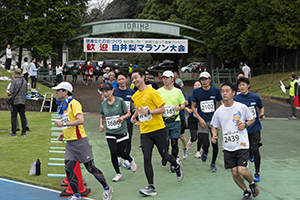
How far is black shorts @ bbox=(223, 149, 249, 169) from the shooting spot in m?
5.87

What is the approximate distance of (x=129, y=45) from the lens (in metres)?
31.5

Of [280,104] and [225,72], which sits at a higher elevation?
[225,72]

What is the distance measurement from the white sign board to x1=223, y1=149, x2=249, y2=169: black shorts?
2606 cm

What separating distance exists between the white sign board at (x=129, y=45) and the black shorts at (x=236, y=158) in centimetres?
2606

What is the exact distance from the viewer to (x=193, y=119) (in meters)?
8.72

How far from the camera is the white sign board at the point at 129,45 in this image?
103 feet

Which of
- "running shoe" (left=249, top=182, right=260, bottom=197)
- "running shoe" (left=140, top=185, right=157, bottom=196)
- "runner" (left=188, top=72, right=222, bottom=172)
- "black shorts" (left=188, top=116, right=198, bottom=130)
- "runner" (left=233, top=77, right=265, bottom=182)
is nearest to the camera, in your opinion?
"running shoe" (left=249, top=182, right=260, bottom=197)

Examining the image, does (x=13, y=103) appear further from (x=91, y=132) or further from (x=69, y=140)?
(x=69, y=140)

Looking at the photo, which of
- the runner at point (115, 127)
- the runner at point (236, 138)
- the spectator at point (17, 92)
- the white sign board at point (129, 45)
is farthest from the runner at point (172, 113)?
the white sign board at point (129, 45)

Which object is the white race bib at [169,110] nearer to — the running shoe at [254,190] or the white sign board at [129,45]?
the running shoe at [254,190]

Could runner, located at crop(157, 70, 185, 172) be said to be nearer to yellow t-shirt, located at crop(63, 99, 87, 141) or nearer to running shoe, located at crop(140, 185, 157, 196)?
running shoe, located at crop(140, 185, 157, 196)

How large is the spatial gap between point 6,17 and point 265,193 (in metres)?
26.8

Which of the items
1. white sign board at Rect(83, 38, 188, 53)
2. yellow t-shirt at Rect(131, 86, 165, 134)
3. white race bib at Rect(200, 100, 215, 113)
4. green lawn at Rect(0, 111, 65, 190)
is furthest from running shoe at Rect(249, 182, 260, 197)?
white sign board at Rect(83, 38, 188, 53)

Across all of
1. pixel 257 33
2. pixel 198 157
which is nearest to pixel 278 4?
pixel 257 33
